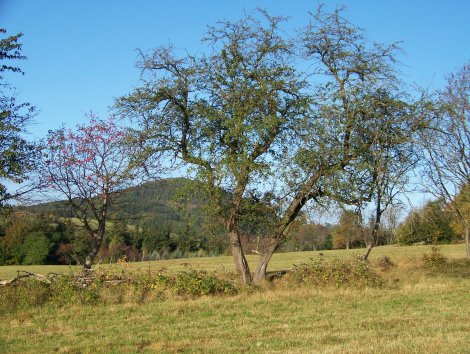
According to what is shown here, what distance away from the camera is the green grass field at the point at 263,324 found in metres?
7.70

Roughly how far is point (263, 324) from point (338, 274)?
6.35 metres

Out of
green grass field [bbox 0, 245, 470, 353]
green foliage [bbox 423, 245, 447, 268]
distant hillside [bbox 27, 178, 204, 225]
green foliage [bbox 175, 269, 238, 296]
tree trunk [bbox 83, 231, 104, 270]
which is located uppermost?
distant hillside [bbox 27, 178, 204, 225]

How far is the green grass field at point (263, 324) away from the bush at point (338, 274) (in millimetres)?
727

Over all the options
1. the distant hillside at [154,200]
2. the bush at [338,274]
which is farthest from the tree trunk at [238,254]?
the bush at [338,274]

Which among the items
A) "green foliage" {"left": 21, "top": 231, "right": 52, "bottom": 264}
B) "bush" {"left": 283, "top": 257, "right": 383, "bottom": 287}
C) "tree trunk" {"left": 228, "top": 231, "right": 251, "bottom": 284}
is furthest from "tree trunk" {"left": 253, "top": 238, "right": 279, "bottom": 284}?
"green foliage" {"left": 21, "top": 231, "right": 52, "bottom": 264}

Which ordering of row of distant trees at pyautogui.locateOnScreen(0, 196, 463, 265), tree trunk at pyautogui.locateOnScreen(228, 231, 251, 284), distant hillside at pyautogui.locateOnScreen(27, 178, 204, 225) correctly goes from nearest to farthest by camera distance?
distant hillside at pyautogui.locateOnScreen(27, 178, 204, 225) < tree trunk at pyautogui.locateOnScreen(228, 231, 251, 284) < row of distant trees at pyautogui.locateOnScreen(0, 196, 463, 265)

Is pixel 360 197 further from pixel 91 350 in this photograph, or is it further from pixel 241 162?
pixel 91 350

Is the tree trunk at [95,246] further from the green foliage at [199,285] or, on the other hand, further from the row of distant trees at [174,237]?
the green foliage at [199,285]

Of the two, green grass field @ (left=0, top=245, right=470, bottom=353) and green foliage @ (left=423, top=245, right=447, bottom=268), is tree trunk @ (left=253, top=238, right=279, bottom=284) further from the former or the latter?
green foliage @ (left=423, top=245, right=447, bottom=268)

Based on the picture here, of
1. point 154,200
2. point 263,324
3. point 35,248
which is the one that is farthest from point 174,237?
point 263,324

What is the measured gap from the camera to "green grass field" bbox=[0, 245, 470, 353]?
7.70m

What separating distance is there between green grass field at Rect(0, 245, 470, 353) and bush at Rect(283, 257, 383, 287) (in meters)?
0.73

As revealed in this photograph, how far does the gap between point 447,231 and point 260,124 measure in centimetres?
4935

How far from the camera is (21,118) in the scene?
55.6 feet
